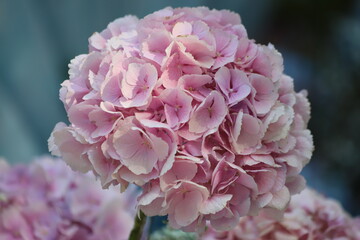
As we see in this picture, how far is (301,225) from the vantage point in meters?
0.54

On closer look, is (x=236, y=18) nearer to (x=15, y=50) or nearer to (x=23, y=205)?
(x=23, y=205)

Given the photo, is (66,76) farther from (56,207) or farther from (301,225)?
(301,225)

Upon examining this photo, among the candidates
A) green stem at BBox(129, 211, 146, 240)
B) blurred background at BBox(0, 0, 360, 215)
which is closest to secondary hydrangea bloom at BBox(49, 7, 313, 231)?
green stem at BBox(129, 211, 146, 240)

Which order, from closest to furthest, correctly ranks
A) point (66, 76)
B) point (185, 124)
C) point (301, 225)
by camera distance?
point (185, 124) < point (301, 225) < point (66, 76)

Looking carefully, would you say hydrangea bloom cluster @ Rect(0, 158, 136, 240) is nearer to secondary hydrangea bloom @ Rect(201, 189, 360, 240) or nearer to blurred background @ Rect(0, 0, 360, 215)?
secondary hydrangea bloom @ Rect(201, 189, 360, 240)

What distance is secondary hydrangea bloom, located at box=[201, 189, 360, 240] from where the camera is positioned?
0.54 metres

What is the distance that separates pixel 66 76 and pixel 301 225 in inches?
36.1

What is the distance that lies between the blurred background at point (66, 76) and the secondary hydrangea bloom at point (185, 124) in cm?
86

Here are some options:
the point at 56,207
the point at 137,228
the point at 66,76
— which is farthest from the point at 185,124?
the point at 66,76

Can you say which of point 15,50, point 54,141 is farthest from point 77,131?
point 15,50

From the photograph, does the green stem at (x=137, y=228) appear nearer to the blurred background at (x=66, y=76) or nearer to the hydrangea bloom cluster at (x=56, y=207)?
the hydrangea bloom cluster at (x=56, y=207)

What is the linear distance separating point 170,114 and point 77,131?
7cm

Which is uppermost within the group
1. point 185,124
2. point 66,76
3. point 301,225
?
point 185,124

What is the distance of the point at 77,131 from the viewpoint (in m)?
0.41
